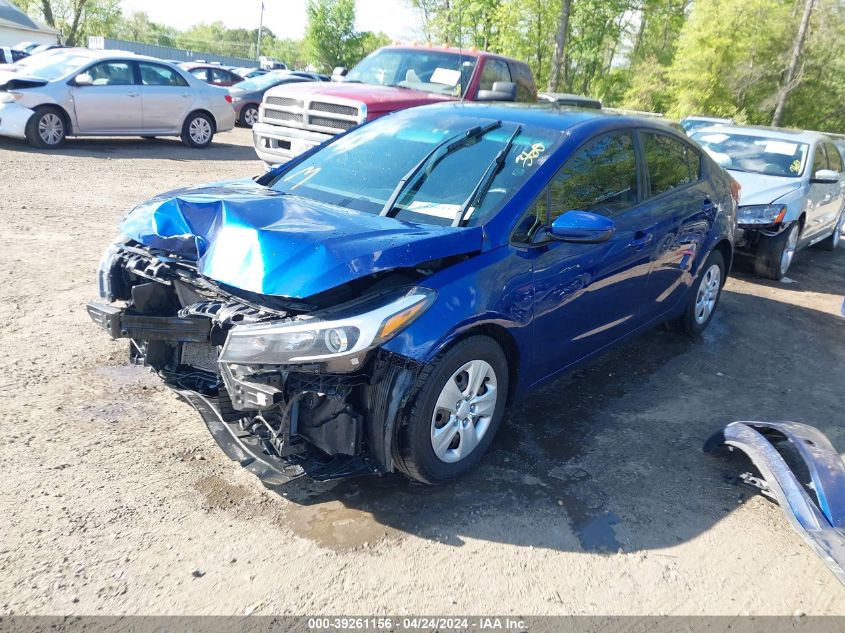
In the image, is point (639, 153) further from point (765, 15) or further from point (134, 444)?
point (765, 15)

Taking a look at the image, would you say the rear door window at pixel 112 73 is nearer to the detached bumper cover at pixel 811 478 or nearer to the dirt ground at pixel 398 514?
the dirt ground at pixel 398 514


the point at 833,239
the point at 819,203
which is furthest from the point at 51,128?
the point at 833,239

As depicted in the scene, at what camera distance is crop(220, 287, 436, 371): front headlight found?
3031 millimetres

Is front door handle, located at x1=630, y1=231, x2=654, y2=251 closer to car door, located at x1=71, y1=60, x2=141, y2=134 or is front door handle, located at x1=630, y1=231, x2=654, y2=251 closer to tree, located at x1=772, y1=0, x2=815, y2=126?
car door, located at x1=71, y1=60, x2=141, y2=134

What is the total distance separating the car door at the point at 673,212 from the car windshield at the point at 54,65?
11.1m

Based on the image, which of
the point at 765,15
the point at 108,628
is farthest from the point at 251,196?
the point at 765,15

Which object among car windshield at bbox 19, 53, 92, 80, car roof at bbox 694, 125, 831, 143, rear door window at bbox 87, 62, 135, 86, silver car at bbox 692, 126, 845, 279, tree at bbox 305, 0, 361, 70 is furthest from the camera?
tree at bbox 305, 0, 361, 70

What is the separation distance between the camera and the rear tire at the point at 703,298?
582 cm

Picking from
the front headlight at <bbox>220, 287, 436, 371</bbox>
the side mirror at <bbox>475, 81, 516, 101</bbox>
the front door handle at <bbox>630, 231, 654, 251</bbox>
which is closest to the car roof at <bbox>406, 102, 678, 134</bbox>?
the front door handle at <bbox>630, 231, 654, 251</bbox>

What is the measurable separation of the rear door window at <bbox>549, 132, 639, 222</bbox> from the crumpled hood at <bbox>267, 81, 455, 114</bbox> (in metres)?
5.37

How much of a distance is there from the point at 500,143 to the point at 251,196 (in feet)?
4.74

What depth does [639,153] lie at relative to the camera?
4.88 m

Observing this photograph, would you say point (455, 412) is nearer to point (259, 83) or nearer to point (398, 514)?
point (398, 514)

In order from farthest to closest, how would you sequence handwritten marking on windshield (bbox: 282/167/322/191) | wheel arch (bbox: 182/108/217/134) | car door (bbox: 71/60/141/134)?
wheel arch (bbox: 182/108/217/134), car door (bbox: 71/60/141/134), handwritten marking on windshield (bbox: 282/167/322/191)
